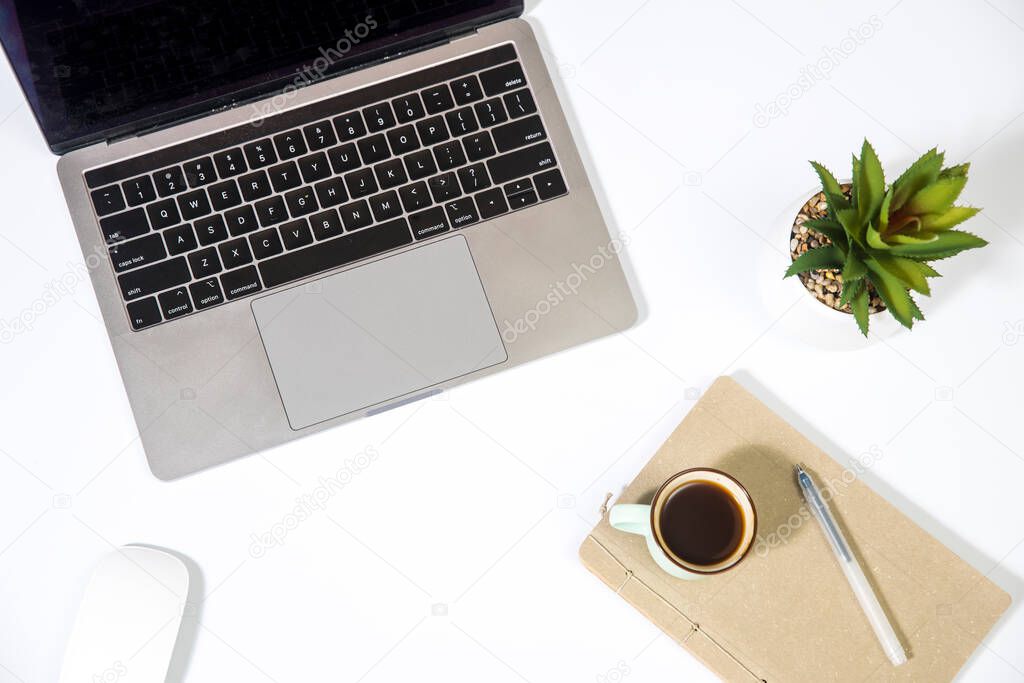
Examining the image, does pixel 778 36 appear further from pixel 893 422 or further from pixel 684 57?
pixel 893 422

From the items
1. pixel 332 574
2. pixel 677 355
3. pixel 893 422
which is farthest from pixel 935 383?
pixel 332 574

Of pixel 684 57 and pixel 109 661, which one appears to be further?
pixel 684 57

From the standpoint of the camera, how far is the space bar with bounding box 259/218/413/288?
0.85 m

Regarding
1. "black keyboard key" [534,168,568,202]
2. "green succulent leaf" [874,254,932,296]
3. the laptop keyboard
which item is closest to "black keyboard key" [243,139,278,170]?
the laptop keyboard

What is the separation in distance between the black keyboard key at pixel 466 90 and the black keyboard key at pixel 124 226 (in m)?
0.39

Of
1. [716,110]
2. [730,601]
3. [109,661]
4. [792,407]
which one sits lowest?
[109,661]

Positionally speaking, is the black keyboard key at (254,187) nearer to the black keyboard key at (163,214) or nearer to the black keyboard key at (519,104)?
the black keyboard key at (163,214)

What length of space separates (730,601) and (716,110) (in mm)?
602

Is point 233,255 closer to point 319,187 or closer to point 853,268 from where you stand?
point 319,187

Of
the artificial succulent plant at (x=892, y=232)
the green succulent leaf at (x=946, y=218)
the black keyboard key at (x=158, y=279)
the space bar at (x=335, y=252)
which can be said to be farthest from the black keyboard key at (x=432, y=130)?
the green succulent leaf at (x=946, y=218)

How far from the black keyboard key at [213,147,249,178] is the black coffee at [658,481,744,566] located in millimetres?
622

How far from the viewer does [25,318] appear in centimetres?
90

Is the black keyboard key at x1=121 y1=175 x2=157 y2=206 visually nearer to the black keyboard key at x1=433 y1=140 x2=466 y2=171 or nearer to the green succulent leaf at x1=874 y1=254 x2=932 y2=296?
the black keyboard key at x1=433 y1=140 x2=466 y2=171

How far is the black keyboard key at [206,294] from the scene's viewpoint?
2.78 ft
